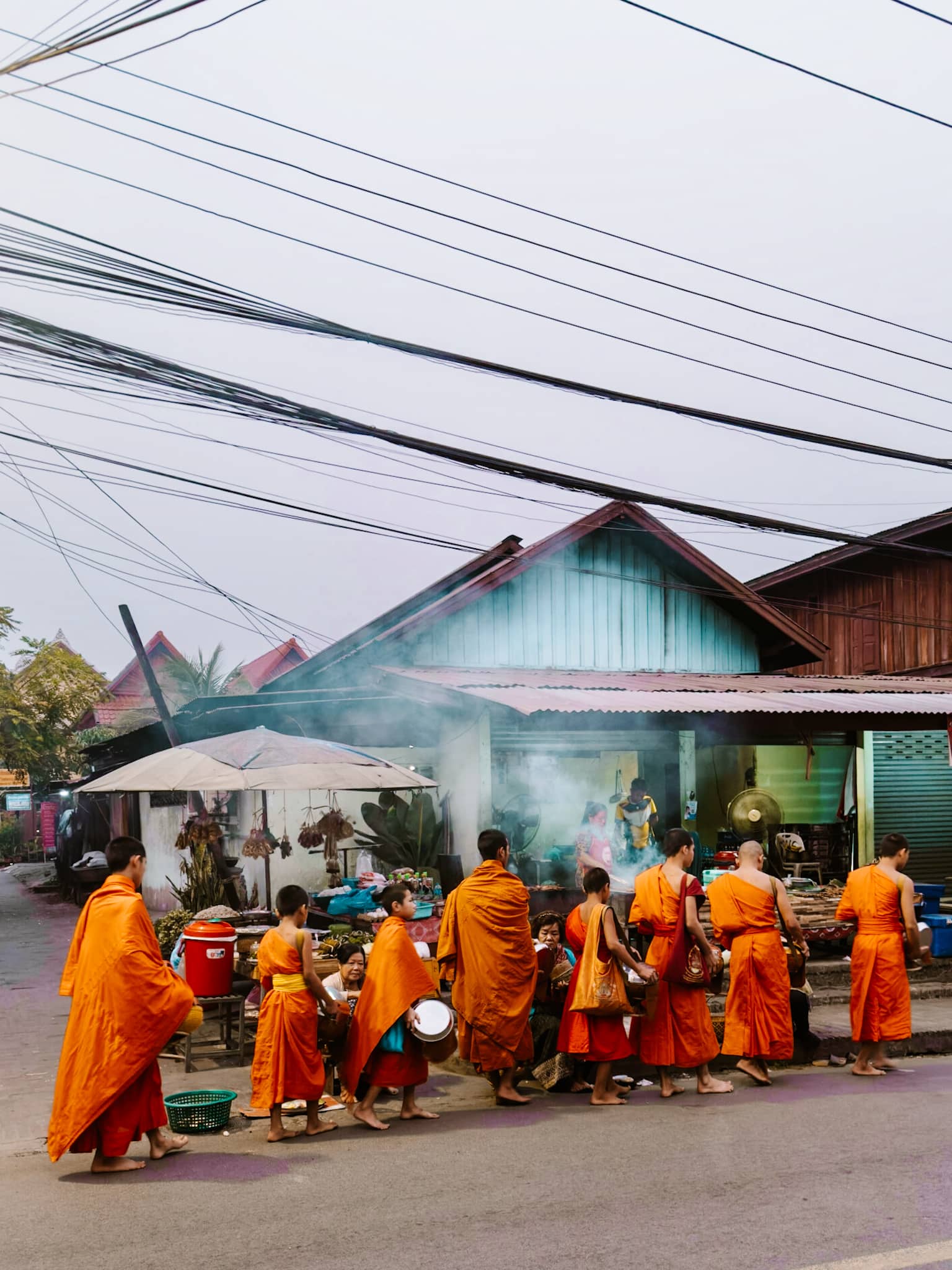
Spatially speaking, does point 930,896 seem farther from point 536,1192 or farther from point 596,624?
point 536,1192

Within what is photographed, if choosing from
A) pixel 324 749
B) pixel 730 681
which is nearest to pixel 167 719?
pixel 324 749

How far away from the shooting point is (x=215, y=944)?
8.63 metres

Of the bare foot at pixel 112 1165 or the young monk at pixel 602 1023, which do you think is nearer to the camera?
the bare foot at pixel 112 1165

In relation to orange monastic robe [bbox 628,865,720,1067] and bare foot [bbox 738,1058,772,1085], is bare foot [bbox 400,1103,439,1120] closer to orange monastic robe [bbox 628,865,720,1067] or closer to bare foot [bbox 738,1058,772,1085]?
orange monastic robe [bbox 628,865,720,1067]

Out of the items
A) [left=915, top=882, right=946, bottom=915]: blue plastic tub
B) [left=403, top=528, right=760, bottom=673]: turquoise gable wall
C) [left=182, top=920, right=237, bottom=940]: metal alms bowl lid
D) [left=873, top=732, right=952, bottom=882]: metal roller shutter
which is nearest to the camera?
[left=182, top=920, right=237, bottom=940]: metal alms bowl lid

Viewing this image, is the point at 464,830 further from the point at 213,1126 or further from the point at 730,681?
the point at 213,1126

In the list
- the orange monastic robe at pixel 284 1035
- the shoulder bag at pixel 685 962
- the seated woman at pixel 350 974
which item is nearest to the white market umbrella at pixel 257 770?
the seated woman at pixel 350 974

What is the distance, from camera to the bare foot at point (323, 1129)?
6785mm

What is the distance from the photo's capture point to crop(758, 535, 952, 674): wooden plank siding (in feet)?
73.4

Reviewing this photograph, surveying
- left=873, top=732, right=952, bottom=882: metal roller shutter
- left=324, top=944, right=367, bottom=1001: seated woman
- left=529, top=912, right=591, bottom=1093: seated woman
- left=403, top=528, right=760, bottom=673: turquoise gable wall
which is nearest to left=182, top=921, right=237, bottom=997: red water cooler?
left=324, top=944, right=367, bottom=1001: seated woman

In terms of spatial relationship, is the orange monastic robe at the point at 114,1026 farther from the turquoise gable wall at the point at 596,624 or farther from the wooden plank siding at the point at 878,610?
the wooden plank siding at the point at 878,610

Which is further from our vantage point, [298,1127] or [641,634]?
[641,634]

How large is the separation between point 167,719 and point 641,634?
740 cm

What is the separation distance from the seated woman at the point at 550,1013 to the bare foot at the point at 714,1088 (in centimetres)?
80
